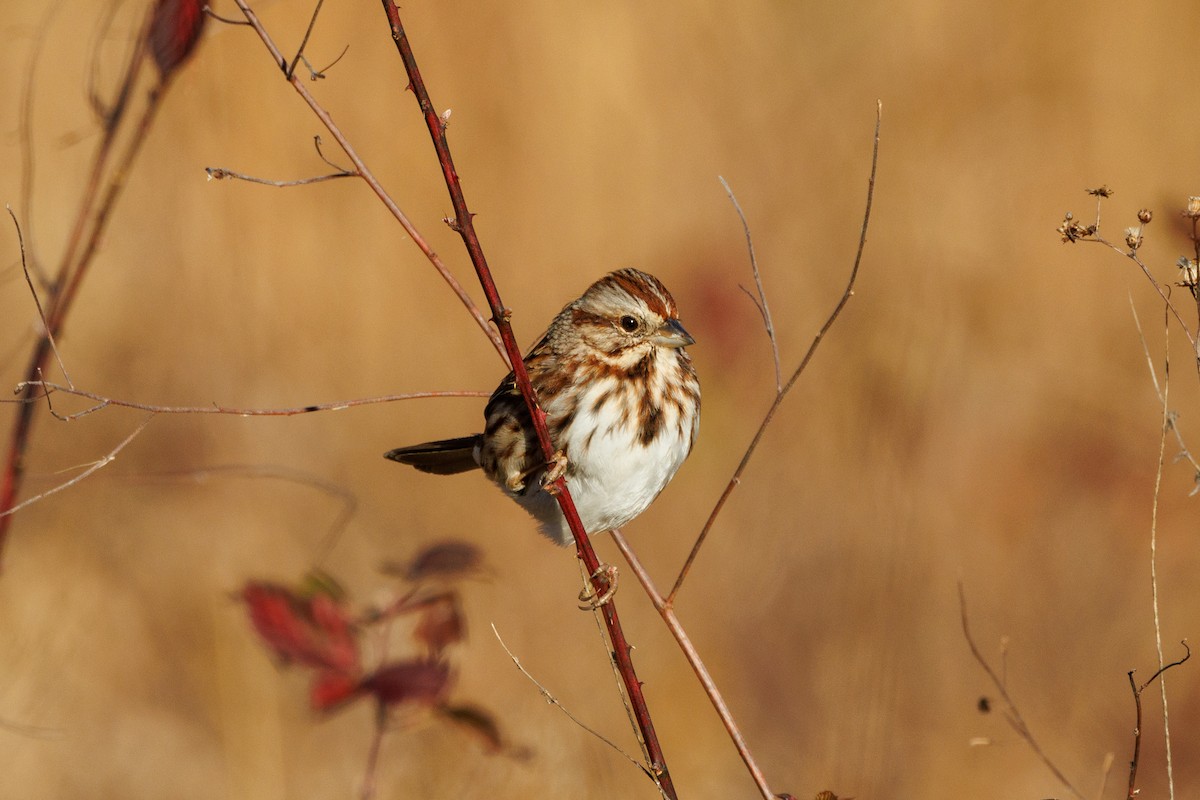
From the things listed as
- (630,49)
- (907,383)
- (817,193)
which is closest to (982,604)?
(907,383)

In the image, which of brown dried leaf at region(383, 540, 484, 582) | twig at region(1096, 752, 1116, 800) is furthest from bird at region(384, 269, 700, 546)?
twig at region(1096, 752, 1116, 800)

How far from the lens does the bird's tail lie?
11.1 ft

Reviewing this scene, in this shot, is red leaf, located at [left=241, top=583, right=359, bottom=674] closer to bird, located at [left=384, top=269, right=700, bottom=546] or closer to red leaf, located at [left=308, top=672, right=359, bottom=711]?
red leaf, located at [left=308, top=672, right=359, bottom=711]

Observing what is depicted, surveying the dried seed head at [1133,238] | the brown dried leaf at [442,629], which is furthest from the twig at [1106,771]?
the brown dried leaf at [442,629]

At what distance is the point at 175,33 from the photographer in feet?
7.70

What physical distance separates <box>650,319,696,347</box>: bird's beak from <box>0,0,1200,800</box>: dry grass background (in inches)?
84.3

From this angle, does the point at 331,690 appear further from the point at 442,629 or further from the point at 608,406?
the point at 608,406

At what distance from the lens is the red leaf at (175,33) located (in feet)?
7.64

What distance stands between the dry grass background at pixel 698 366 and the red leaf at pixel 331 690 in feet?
7.23

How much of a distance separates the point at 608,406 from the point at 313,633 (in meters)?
0.81

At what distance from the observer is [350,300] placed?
6.24 m

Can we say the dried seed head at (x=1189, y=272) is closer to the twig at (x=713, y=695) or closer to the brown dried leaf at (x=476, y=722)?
the twig at (x=713, y=695)

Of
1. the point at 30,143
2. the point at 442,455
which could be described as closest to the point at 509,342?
the point at 442,455

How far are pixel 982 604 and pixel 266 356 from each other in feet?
11.2
